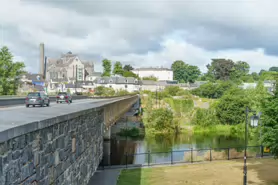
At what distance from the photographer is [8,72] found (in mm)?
61906

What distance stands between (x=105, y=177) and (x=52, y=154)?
18406 mm

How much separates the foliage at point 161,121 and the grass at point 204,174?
107 feet

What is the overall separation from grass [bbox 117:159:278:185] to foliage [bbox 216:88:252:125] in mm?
41004

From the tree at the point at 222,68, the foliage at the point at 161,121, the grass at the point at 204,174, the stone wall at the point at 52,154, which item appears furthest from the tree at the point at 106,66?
the stone wall at the point at 52,154

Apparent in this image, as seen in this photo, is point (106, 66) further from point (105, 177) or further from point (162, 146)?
point (105, 177)

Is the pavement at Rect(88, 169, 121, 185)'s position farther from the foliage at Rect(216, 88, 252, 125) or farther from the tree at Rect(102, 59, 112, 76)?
the tree at Rect(102, 59, 112, 76)

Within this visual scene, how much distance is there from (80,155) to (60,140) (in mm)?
3128

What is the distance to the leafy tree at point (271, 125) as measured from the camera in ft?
72.8

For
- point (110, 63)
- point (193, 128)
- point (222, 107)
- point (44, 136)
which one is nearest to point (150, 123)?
point (193, 128)

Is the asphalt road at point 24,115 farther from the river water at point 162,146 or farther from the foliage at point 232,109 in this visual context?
the foliage at point 232,109

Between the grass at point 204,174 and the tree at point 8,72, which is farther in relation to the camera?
the tree at point 8,72

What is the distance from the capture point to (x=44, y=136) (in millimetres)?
7074

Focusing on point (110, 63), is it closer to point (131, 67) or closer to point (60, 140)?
point (131, 67)

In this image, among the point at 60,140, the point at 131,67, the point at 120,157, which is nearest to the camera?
the point at 60,140
